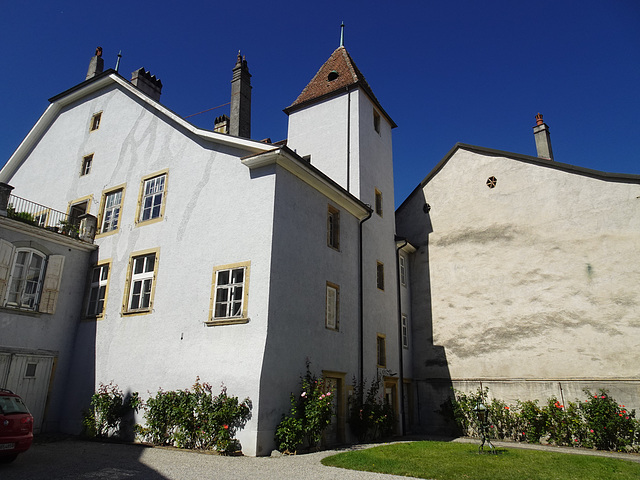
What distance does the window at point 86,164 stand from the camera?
62.5ft

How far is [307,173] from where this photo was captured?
47.5 feet

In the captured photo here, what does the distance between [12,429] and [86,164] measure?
42.0 feet

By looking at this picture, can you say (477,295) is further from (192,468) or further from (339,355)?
(192,468)

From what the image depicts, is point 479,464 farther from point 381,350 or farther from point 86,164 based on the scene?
point 86,164

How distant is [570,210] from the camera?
59.2 feet

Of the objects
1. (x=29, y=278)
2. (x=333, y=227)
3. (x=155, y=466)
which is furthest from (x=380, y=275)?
(x=29, y=278)

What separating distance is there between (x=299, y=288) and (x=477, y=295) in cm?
921

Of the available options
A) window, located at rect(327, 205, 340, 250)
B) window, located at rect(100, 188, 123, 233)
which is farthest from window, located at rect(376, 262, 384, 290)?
window, located at rect(100, 188, 123, 233)

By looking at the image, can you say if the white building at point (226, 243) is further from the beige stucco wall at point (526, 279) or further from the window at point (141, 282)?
the beige stucco wall at point (526, 279)

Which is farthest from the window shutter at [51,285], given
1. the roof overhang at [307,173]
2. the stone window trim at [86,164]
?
the roof overhang at [307,173]

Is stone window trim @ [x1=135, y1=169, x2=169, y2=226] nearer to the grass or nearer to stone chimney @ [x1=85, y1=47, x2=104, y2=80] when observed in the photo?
stone chimney @ [x1=85, y1=47, x2=104, y2=80]

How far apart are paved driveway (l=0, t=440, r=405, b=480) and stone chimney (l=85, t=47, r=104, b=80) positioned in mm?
16453

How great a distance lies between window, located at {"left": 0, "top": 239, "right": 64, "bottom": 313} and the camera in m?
14.2

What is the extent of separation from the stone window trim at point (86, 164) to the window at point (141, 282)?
19.0 ft
